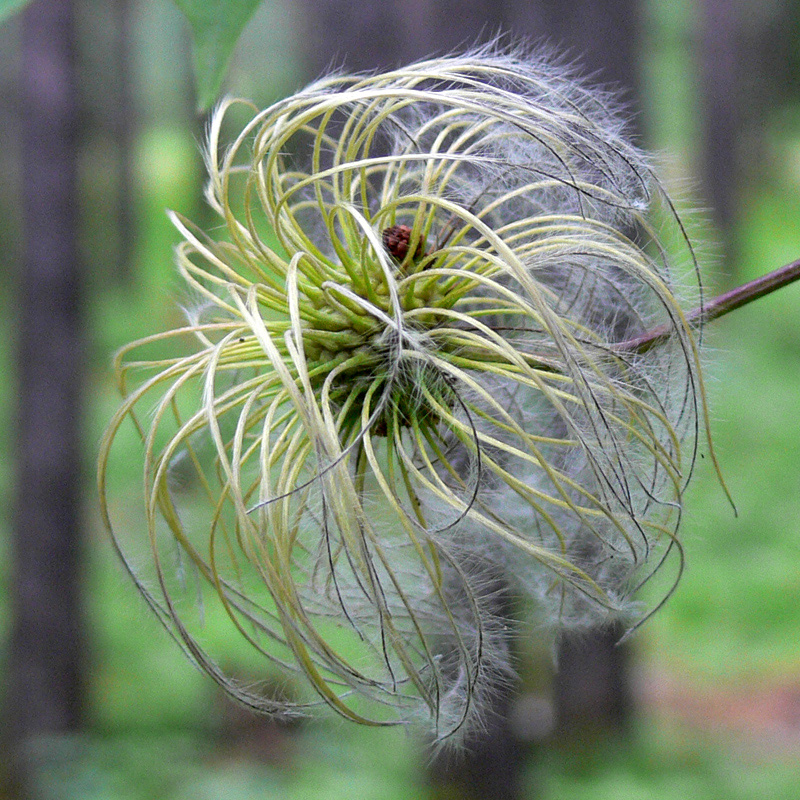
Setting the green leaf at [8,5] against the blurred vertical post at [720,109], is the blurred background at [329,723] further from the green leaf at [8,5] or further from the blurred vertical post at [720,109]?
the blurred vertical post at [720,109]

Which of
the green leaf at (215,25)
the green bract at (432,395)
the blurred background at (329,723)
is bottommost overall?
the blurred background at (329,723)

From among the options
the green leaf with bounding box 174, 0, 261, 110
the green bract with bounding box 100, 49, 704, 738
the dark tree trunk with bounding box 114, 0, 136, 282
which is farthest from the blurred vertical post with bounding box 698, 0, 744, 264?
the green leaf with bounding box 174, 0, 261, 110

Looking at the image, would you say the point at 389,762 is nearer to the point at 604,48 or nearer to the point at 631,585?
the point at 604,48

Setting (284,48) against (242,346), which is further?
(284,48)

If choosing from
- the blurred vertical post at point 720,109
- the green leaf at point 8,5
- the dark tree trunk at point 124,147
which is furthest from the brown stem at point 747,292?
the dark tree trunk at point 124,147

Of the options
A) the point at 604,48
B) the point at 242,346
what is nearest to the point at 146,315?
the point at 604,48
